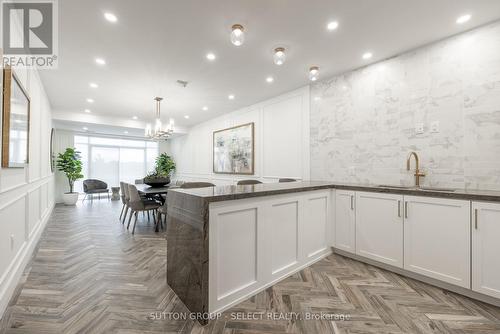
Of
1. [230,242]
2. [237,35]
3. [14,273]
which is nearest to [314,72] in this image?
[237,35]

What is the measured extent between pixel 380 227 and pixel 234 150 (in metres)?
4.02

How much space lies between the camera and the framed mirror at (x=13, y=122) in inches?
72.6

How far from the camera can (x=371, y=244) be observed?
261cm

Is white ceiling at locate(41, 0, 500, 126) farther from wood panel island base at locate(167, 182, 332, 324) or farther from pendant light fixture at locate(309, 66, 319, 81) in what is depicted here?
wood panel island base at locate(167, 182, 332, 324)

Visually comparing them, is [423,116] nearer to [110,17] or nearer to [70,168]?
[110,17]

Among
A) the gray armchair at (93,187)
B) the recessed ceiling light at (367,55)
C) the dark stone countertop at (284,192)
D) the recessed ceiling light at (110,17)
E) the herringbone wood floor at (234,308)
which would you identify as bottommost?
the herringbone wood floor at (234,308)

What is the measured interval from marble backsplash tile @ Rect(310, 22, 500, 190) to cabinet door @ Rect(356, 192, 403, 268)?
67 cm

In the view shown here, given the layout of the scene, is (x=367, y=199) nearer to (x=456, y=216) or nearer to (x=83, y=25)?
(x=456, y=216)

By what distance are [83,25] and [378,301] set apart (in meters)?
4.07

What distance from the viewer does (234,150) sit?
5.85 meters

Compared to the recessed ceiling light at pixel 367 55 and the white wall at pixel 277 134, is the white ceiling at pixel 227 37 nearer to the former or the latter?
the recessed ceiling light at pixel 367 55

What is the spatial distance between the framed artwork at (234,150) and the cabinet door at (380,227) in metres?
3.00

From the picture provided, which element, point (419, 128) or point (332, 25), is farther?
point (419, 128)

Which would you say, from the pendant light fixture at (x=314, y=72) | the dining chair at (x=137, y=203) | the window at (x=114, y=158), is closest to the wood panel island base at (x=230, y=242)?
the pendant light fixture at (x=314, y=72)
